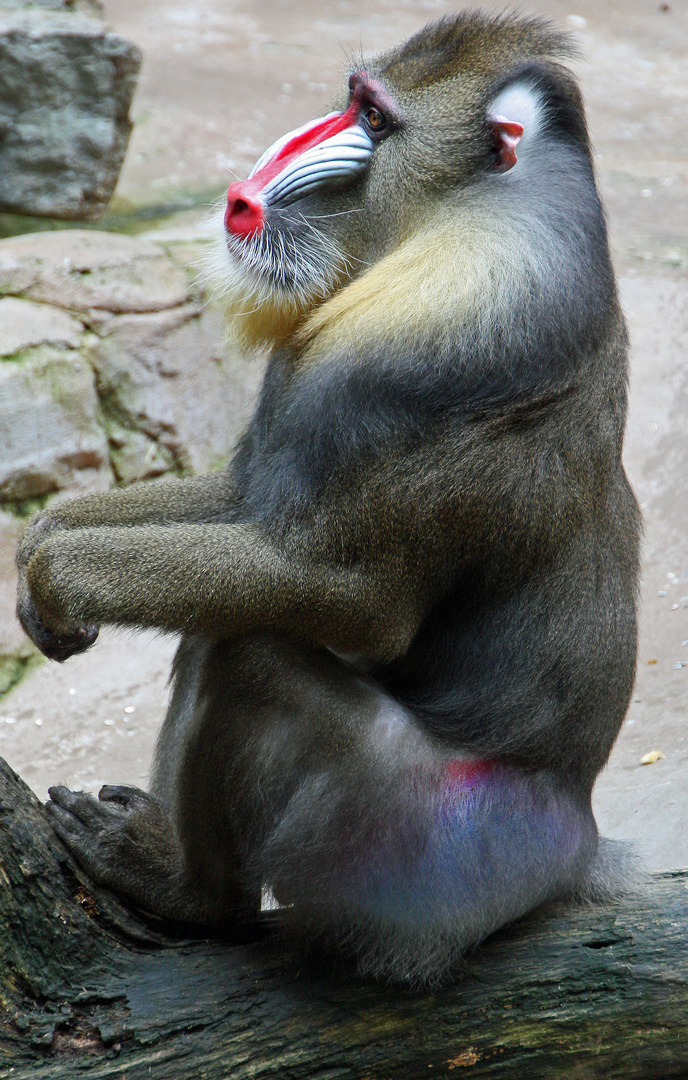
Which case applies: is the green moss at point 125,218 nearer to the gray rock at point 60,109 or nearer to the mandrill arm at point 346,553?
the gray rock at point 60,109

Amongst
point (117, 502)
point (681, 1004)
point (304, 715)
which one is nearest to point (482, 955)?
point (681, 1004)

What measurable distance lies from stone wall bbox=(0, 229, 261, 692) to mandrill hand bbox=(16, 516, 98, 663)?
254 centimetres

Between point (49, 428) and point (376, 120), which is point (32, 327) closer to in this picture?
point (49, 428)

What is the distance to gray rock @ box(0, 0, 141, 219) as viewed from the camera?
7.13 metres

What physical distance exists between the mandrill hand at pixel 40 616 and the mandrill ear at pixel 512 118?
1.45 meters

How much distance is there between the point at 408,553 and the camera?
8.38 feet

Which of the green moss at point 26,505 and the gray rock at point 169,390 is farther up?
the gray rock at point 169,390

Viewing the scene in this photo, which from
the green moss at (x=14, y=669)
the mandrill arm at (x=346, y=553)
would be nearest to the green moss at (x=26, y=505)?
the green moss at (x=14, y=669)

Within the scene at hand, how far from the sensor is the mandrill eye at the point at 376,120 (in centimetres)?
278

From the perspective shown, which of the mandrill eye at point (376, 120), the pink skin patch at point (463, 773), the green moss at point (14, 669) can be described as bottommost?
the green moss at point (14, 669)

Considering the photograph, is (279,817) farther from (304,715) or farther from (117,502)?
(117,502)

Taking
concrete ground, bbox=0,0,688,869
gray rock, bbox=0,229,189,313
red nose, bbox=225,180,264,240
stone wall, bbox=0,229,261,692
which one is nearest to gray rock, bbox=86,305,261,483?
stone wall, bbox=0,229,261,692

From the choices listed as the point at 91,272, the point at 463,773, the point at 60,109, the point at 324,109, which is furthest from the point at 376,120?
the point at 60,109

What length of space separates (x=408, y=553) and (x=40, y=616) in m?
0.95
